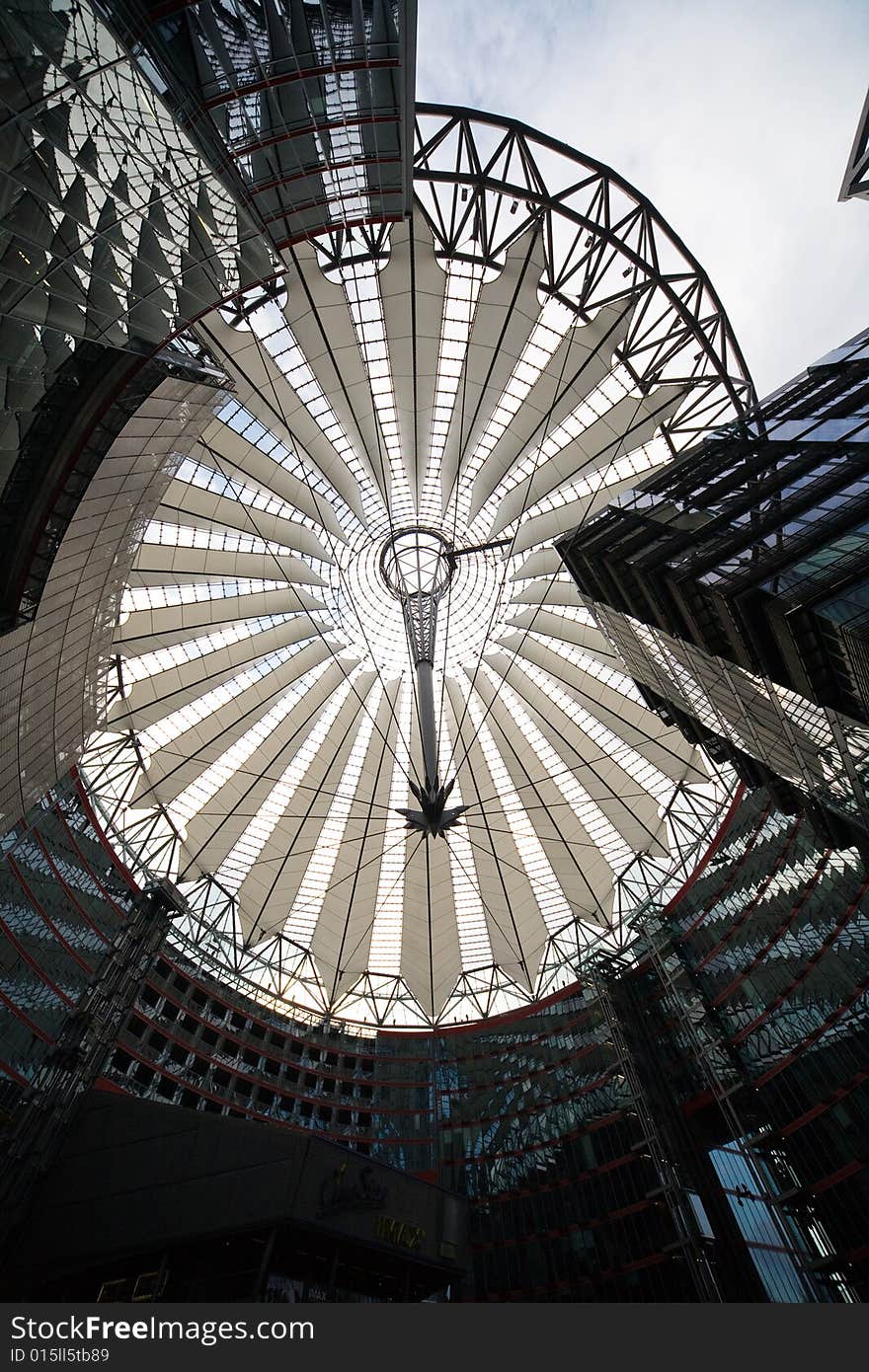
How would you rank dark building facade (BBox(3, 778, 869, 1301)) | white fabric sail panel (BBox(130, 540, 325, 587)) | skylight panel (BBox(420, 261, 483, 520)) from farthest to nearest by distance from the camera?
white fabric sail panel (BBox(130, 540, 325, 587)) → dark building facade (BBox(3, 778, 869, 1301)) → skylight panel (BBox(420, 261, 483, 520))

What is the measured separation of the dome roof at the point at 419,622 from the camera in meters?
27.4

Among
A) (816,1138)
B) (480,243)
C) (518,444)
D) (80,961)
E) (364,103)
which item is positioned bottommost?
(816,1138)

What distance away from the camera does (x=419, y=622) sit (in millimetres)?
35281

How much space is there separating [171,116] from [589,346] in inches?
739

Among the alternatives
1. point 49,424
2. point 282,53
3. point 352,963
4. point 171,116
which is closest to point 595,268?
point 282,53

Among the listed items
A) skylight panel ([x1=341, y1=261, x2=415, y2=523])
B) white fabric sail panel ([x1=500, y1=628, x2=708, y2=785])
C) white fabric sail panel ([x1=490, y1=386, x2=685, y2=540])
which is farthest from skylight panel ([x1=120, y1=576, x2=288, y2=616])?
white fabric sail panel ([x1=500, y1=628, x2=708, y2=785])

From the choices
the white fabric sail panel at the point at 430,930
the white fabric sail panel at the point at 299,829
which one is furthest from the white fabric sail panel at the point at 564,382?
the white fabric sail panel at the point at 430,930

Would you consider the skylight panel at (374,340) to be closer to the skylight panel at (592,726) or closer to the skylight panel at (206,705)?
the skylight panel at (206,705)

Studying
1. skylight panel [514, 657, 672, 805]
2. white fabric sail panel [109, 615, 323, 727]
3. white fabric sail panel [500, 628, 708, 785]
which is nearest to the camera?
white fabric sail panel [109, 615, 323, 727]

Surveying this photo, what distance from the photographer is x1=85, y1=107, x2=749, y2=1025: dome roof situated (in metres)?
27.4

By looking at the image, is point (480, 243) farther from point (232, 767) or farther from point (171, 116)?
point (232, 767)

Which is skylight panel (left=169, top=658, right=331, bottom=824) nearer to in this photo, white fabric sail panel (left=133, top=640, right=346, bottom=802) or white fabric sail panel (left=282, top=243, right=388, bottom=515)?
white fabric sail panel (left=133, top=640, right=346, bottom=802)

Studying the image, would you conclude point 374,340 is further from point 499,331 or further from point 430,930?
point 430,930

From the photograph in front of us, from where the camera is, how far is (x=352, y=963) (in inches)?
1822
